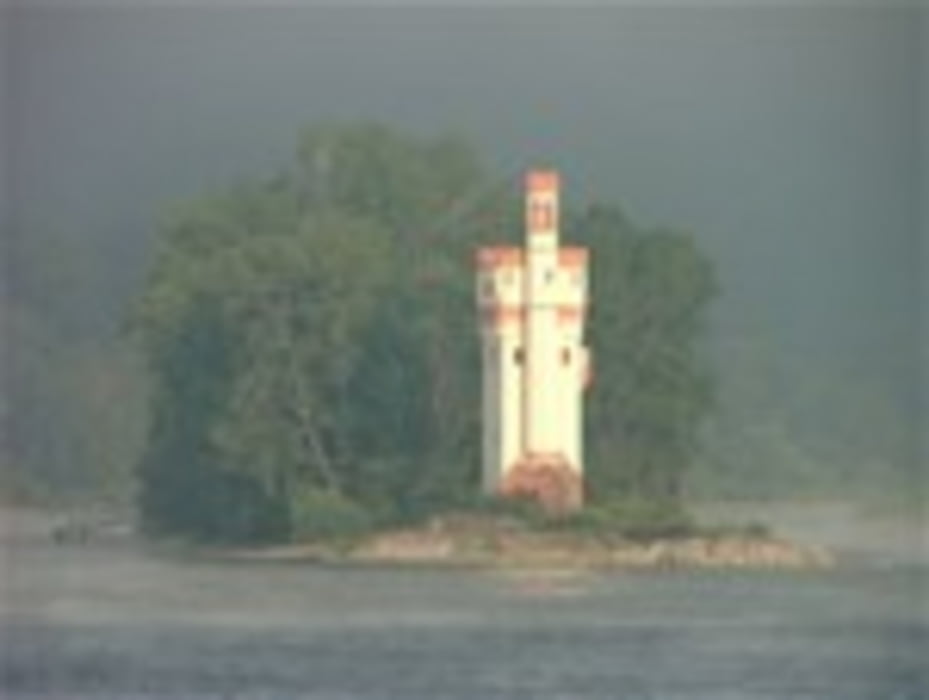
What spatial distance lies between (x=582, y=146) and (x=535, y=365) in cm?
62

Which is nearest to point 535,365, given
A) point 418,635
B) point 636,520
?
point 636,520

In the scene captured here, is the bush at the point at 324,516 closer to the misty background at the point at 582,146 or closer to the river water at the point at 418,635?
the river water at the point at 418,635

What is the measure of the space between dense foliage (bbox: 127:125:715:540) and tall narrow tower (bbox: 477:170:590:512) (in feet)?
0.18

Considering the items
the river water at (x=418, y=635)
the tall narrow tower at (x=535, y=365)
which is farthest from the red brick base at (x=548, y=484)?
the river water at (x=418, y=635)

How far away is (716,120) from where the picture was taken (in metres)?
10.5

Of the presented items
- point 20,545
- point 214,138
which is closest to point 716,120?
point 214,138

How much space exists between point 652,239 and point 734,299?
0.22 m

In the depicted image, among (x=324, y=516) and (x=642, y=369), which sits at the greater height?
(x=642, y=369)

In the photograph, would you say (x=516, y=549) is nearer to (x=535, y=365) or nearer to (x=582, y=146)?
(x=535, y=365)

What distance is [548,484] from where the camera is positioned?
1148 cm

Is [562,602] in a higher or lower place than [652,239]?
lower

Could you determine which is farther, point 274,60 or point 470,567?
point 470,567

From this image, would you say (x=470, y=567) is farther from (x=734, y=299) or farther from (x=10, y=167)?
(x=10, y=167)

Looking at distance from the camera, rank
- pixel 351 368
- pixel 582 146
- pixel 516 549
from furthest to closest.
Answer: pixel 351 368, pixel 516 549, pixel 582 146
